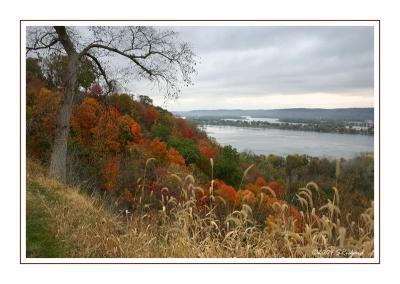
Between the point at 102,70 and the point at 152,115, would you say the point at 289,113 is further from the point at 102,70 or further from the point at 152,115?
the point at 102,70

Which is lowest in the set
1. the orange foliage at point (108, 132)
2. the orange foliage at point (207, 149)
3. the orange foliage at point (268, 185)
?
the orange foliage at point (268, 185)

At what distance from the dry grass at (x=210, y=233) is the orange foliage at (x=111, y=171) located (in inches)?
25.0

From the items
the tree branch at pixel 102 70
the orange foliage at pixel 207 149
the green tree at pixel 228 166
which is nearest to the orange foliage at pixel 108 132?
the tree branch at pixel 102 70

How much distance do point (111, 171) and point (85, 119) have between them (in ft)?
2.96

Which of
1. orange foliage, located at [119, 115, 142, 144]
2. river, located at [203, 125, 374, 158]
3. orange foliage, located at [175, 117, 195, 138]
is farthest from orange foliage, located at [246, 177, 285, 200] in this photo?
orange foliage, located at [119, 115, 142, 144]

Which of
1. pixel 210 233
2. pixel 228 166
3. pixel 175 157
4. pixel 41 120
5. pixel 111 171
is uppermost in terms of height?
pixel 41 120

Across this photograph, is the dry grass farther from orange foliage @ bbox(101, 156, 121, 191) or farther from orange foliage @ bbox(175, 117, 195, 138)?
orange foliage @ bbox(175, 117, 195, 138)

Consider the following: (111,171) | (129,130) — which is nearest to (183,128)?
(129,130)

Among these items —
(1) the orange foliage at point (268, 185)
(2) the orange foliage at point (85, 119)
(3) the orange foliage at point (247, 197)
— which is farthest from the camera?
(2) the orange foliage at point (85, 119)

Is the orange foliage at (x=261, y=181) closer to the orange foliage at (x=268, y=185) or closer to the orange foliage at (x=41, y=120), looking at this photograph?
the orange foliage at (x=268, y=185)

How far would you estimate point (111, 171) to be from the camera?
6.98 m

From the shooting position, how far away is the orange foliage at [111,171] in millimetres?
6855

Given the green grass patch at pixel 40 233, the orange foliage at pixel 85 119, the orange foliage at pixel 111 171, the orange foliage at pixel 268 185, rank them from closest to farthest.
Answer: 1. the green grass patch at pixel 40 233
2. the orange foliage at pixel 268 185
3. the orange foliage at pixel 111 171
4. the orange foliage at pixel 85 119

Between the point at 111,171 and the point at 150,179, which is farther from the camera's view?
the point at 111,171
